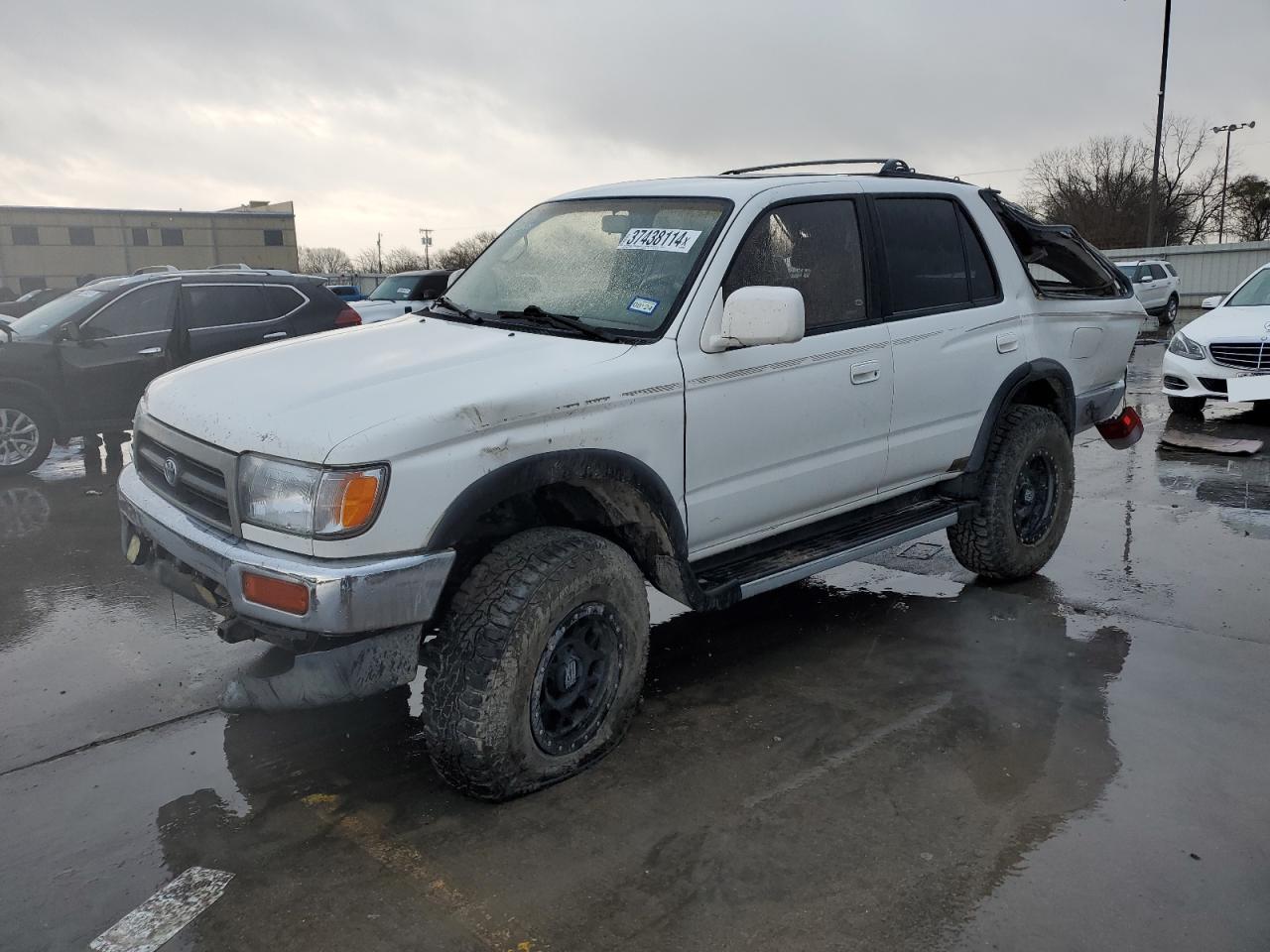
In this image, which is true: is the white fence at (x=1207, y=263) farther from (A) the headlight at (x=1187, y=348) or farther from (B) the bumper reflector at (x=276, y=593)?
(B) the bumper reflector at (x=276, y=593)

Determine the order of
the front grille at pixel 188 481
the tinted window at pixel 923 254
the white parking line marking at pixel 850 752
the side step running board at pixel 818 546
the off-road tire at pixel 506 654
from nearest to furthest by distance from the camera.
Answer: the off-road tire at pixel 506 654
the front grille at pixel 188 481
the white parking line marking at pixel 850 752
the side step running board at pixel 818 546
the tinted window at pixel 923 254

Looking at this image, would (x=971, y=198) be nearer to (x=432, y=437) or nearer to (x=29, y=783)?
(x=432, y=437)

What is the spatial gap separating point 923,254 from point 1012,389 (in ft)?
2.82

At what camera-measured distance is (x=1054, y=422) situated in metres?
5.19

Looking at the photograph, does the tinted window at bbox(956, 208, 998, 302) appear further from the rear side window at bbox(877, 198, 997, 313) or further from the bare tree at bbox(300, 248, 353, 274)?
the bare tree at bbox(300, 248, 353, 274)

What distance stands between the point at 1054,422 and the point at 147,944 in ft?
14.8

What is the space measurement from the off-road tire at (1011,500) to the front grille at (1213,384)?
17.8 feet

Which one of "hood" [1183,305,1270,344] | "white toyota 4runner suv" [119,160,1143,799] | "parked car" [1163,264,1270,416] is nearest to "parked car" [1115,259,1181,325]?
"parked car" [1163,264,1270,416]

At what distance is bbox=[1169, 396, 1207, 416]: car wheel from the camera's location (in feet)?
33.8

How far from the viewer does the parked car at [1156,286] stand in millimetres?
24062

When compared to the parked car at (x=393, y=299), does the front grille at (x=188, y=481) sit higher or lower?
lower

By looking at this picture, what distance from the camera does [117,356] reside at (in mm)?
8805

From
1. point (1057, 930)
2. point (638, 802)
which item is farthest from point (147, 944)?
point (1057, 930)

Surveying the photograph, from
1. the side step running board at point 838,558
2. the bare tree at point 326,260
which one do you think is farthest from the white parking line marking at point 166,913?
the bare tree at point 326,260
